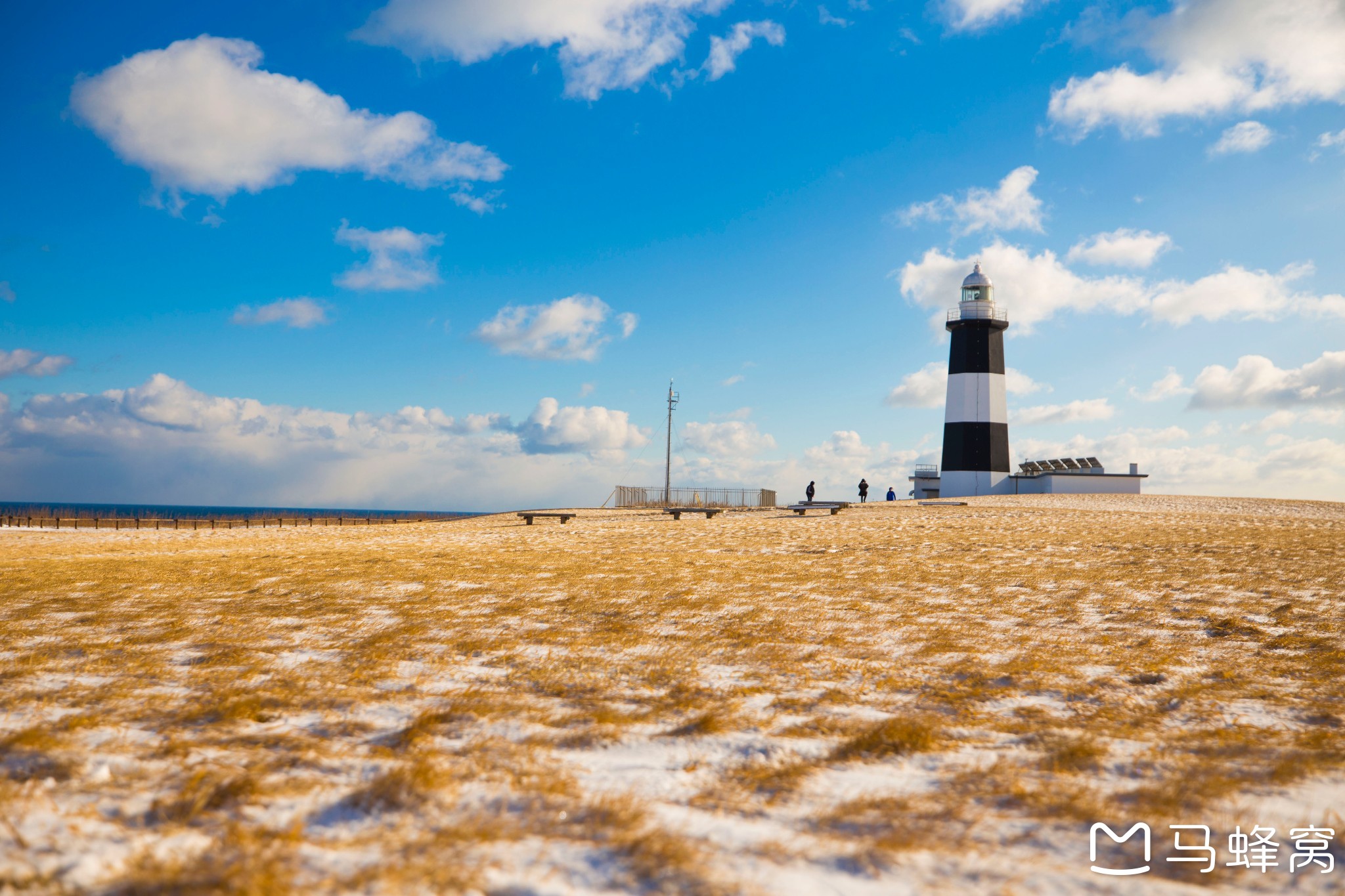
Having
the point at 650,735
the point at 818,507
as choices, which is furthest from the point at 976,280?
the point at 650,735

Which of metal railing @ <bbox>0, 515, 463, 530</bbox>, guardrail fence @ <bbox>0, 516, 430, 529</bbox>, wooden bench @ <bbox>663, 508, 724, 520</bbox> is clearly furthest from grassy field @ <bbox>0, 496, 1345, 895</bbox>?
guardrail fence @ <bbox>0, 516, 430, 529</bbox>

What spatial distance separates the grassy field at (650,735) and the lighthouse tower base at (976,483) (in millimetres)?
37640

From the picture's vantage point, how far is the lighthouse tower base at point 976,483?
44.2m

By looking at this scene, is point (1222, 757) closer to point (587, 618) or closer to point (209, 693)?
point (587, 618)

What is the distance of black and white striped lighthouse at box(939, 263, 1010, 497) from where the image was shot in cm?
4419

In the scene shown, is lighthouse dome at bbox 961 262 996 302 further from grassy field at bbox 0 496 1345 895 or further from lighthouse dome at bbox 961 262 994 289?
grassy field at bbox 0 496 1345 895

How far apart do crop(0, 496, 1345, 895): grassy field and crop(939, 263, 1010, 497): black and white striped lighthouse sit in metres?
37.7

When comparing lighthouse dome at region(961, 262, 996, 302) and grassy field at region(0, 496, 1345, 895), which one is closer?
grassy field at region(0, 496, 1345, 895)

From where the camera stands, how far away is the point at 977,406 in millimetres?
44312

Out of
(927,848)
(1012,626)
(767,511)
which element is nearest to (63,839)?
(927,848)

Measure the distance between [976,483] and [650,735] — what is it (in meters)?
44.6

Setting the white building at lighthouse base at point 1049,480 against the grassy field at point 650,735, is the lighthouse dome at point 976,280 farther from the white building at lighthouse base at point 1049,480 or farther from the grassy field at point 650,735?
the grassy field at point 650,735
